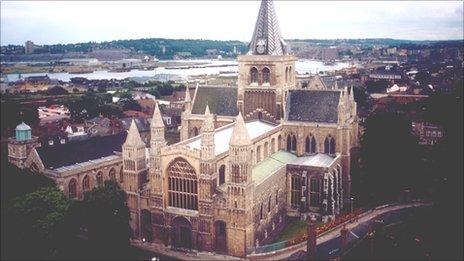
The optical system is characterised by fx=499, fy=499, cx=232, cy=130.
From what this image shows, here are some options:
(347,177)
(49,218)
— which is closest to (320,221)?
(347,177)

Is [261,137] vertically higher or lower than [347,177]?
higher

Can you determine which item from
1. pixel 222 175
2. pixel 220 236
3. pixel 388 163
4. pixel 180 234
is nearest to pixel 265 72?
pixel 222 175

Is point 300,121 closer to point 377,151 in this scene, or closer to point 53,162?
point 377,151

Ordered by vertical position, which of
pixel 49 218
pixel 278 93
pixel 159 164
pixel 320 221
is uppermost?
pixel 278 93

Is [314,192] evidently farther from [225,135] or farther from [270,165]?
[225,135]

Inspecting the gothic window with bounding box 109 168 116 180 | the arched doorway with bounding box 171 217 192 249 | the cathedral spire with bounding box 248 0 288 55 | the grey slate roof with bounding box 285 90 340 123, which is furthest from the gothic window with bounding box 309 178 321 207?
the gothic window with bounding box 109 168 116 180

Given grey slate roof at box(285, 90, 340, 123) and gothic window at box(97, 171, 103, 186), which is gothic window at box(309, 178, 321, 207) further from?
gothic window at box(97, 171, 103, 186)

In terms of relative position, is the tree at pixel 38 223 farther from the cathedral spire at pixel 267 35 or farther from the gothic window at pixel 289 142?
the cathedral spire at pixel 267 35
